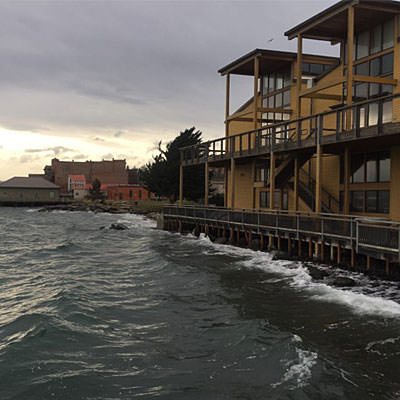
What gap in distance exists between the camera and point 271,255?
1970 centimetres

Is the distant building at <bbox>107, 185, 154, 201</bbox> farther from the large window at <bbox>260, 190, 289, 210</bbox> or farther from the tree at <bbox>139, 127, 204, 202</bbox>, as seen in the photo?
the large window at <bbox>260, 190, 289, 210</bbox>

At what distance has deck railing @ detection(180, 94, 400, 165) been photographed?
646 inches

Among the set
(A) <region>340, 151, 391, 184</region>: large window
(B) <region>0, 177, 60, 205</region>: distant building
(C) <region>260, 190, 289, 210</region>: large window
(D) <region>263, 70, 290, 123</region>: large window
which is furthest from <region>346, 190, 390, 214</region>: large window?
(B) <region>0, 177, 60, 205</region>: distant building

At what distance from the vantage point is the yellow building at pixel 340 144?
15719mm

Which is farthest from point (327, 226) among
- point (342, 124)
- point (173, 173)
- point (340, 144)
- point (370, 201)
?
point (173, 173)

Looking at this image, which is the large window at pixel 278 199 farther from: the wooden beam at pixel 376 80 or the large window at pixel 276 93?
the wooden beam at pixel 376 80

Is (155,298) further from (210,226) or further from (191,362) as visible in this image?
(210,226)

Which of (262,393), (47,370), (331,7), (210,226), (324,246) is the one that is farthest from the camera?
(210,226)

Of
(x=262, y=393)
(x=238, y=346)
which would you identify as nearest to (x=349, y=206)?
(x=238, y=346)

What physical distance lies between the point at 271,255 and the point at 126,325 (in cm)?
1096

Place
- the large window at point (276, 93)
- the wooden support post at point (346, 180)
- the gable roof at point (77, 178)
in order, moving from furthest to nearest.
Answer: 1. the gable roof at point (77, 178)
2. the large window at point (276, 93)
3. the wooden support post at point (346, 180)

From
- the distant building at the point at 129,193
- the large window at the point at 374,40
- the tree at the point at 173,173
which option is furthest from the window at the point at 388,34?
the distant building at the point at 129,193

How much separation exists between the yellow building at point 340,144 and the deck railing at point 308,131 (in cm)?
5

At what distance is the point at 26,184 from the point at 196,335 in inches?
3600
